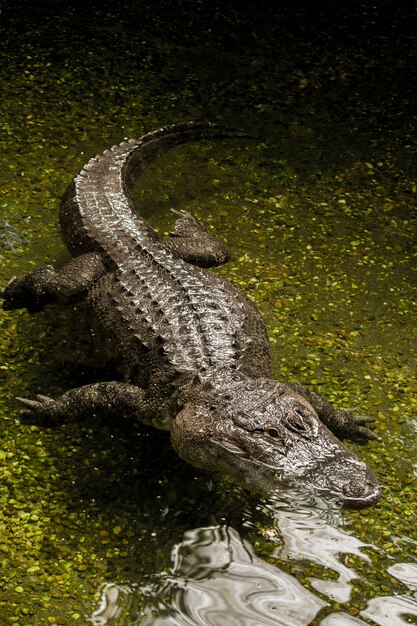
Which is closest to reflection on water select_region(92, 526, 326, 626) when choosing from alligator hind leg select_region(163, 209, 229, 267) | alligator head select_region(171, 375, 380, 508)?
alligator head select_region(171, 375, 380, 508)

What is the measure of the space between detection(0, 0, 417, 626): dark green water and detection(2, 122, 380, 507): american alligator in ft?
0.70

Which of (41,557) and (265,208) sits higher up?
(265,208)

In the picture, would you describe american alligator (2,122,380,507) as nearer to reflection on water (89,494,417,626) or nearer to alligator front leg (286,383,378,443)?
alligator front leg (286,383,378,443)

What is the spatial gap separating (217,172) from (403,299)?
152cm

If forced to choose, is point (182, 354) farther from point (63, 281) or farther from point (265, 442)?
point (63, 281)

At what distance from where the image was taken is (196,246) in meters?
4.67

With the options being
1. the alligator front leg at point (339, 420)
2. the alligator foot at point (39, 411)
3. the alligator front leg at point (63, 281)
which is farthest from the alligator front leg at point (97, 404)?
the alligator front leg at point (339, 420)

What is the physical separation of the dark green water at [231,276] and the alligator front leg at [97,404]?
4.5 inches

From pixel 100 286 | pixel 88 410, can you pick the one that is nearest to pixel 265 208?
pixel 100 286

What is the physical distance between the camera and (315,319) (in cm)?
466

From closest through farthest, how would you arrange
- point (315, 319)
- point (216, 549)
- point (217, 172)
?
point (216, 549) → point (315, 319) → point (217, 172)

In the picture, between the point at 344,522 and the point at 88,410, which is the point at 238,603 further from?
the point at 88,410

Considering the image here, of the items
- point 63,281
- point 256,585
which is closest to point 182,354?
point 63,281

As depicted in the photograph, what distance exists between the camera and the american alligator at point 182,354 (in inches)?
133
